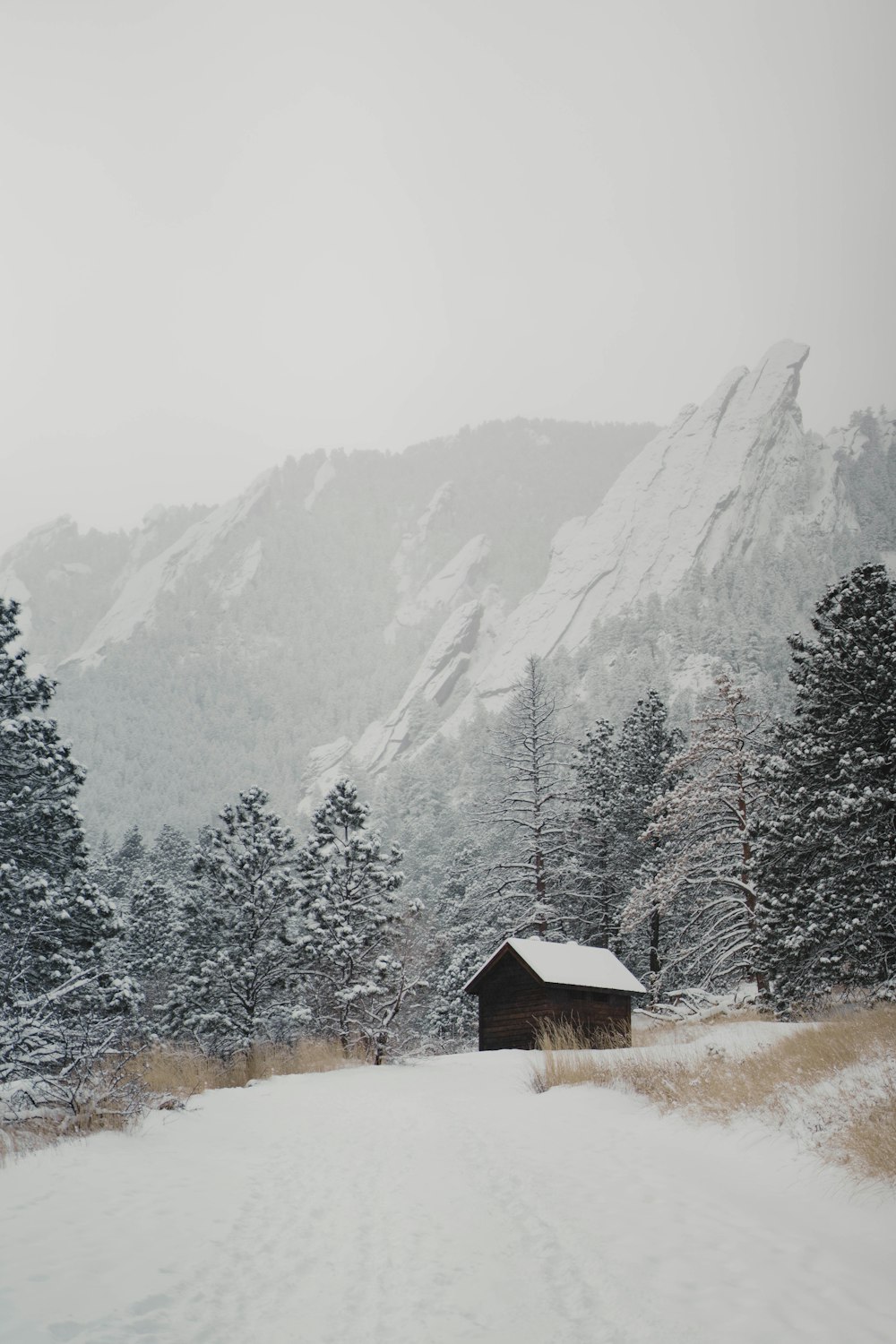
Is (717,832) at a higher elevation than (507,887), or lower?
higher

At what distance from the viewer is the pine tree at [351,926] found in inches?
1243

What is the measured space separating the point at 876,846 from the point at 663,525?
13963 cm

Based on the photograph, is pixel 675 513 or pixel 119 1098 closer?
pixel 119 1098

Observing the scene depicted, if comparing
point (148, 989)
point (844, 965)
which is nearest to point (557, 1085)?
point (844, 965)

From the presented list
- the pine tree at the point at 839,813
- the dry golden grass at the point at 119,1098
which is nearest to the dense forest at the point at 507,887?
the pine tree at the point at 839,813

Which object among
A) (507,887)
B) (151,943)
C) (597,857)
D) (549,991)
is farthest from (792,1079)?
(151,943)

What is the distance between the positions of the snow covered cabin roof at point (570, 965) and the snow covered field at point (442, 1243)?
17273mm

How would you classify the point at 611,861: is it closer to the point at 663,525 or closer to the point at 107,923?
the point at 107,923

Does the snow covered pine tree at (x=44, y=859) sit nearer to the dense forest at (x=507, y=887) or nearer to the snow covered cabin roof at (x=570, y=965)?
the dense forest at (x=507, y=887)

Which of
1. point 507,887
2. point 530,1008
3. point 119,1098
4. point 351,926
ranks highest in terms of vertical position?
point 507,887

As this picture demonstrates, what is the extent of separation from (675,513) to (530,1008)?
137 m

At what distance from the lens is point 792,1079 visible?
10.7 metres

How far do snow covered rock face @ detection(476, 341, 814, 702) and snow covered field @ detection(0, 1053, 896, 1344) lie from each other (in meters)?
127

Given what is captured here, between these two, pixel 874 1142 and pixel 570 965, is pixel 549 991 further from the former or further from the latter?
pixel 874 1142
